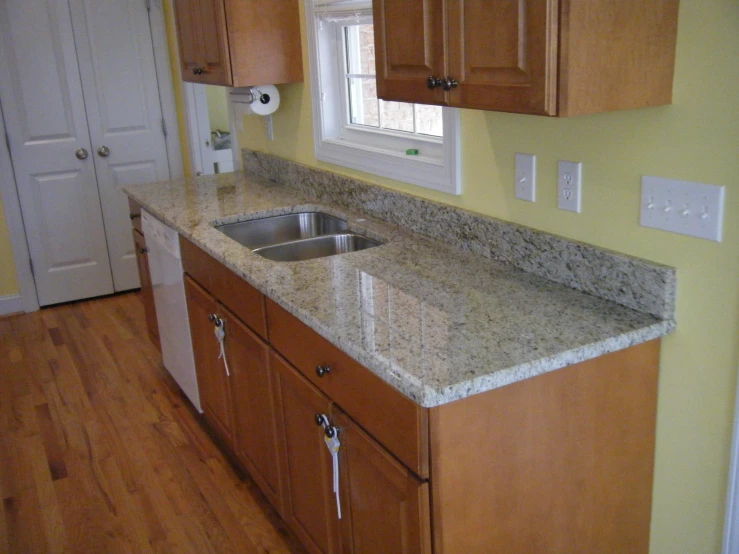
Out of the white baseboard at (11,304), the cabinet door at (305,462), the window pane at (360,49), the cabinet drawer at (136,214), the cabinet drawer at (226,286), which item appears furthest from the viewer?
the white baseboard at (11,304)

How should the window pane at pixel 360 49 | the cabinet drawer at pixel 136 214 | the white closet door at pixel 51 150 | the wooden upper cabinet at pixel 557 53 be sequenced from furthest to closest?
the white closet door at pixel 51 150
the cabinet drawer at pixel 136 214
the window pane at pixel 360 49
the wooden upper cabinet at pixel 557 53

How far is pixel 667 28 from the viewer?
138 cm

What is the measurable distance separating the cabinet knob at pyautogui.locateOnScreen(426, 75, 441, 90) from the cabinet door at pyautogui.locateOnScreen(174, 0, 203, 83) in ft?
5.45

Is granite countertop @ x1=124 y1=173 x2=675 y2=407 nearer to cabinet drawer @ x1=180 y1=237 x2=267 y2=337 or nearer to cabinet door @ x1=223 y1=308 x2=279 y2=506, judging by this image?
cabinet drawer @ x1=180 y1=237 x2=267 y2=337

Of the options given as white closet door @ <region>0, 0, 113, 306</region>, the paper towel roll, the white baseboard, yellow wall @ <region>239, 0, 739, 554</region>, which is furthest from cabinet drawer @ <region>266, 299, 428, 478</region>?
the white baseboard

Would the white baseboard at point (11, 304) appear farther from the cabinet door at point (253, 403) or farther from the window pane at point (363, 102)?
the window pane at point (363, 102)

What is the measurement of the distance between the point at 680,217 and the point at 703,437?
456 millimetres

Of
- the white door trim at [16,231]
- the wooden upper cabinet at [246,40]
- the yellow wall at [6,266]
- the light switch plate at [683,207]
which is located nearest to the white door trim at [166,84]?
the white door trim at [16,231]

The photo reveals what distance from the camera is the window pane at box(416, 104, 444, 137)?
91.6 inches

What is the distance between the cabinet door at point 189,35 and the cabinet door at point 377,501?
77.7 inches

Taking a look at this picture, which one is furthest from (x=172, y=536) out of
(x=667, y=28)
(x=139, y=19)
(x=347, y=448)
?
(x=139, y=19)

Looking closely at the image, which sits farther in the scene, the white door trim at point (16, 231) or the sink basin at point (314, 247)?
the white door trim at point (16, 231)

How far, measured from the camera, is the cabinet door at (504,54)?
4.27ft

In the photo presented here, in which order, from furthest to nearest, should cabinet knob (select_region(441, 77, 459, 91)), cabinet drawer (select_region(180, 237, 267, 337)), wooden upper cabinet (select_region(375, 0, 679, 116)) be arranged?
cabinet drawer (select_region(180, 237, 267, 337))
cabinet knob (select_region(441, 77, 459, 91))
wooden upper cabinet (select_region(375, 0, 679, 116))
